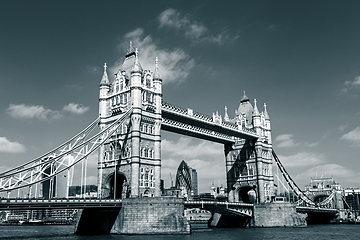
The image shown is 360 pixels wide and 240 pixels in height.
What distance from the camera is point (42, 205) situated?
Result: 4625cm

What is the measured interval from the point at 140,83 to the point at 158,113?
6263 mm

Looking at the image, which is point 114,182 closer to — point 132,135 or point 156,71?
point 132,135

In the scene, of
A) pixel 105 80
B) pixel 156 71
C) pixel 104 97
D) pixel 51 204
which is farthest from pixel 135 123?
pixel 51 204

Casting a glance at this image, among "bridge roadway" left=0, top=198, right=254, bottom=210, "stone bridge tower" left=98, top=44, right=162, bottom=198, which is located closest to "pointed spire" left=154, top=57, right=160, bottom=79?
"stone bridge tower" left=98, top=44, right=162, bottom=198

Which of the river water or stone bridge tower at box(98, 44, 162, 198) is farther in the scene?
stone bridge tower at box(98, 44, 162, 198)

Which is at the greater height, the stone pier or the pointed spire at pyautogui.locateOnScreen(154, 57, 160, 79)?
the pointed spire at pyautogui.locateOnScreen(154, 57, 160, 79)

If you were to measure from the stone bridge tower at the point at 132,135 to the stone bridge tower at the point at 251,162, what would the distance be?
29433 millimetres

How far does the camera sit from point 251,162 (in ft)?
300

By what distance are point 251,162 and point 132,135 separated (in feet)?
128

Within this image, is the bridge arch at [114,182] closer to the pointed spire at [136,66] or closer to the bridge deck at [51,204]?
the bridge deck at [51,204]

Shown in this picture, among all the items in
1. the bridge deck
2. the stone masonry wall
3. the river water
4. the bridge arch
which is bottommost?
the river water

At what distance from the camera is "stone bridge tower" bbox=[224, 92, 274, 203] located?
89562mm

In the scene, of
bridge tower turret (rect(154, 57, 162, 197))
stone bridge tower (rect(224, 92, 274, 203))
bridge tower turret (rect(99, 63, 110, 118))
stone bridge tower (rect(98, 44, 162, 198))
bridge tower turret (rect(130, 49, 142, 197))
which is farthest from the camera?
stone bridge tower (rect(224, 92, 274, 203))

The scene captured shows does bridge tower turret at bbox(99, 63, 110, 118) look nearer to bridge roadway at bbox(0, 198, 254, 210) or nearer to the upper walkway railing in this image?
the upper walkway railing
